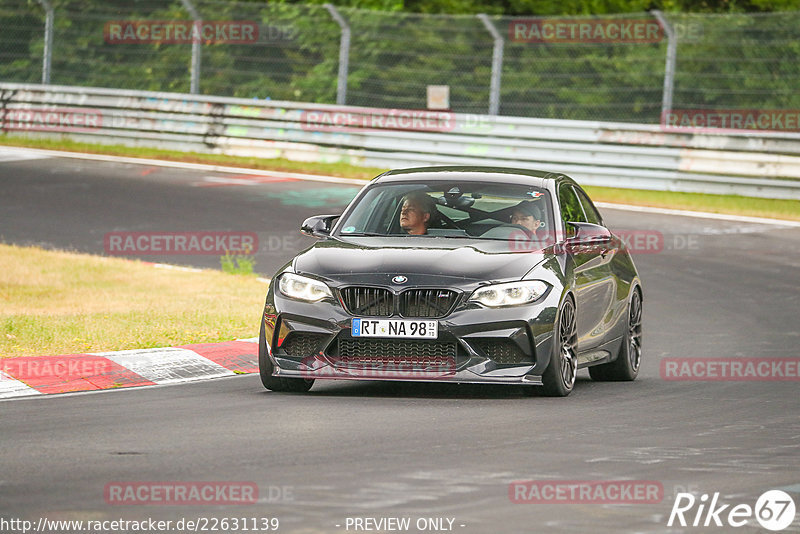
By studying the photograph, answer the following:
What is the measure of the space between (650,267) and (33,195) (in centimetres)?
956

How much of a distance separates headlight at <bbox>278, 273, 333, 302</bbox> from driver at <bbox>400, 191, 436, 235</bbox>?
3.86 ft

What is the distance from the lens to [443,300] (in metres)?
9.66

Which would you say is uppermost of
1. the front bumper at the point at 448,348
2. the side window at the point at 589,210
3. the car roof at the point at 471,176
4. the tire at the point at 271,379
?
the car roof at the point at 471,176

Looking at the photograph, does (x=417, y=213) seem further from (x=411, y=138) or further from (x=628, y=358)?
(x=411, y=138)

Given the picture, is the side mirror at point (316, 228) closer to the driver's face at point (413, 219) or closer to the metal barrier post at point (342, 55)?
the driver's face at point (413, 219)

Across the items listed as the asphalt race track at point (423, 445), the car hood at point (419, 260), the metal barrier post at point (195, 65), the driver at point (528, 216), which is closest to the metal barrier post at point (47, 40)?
the metal barrier post at point (195, 65)

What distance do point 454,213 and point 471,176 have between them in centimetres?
36

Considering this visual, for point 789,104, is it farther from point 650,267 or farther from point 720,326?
point 720,326

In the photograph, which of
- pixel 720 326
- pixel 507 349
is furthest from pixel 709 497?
pixel 720 326

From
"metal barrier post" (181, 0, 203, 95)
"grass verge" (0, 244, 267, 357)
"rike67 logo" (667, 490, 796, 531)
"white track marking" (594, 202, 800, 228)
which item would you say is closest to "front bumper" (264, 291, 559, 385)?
"grass verge" (0, 244, 267, 357)

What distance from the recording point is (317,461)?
24.6 ft

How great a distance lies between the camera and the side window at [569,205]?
11.3 m

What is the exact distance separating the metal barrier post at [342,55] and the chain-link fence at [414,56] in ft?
0.08

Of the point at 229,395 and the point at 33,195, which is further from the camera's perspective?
the point at 33,195
